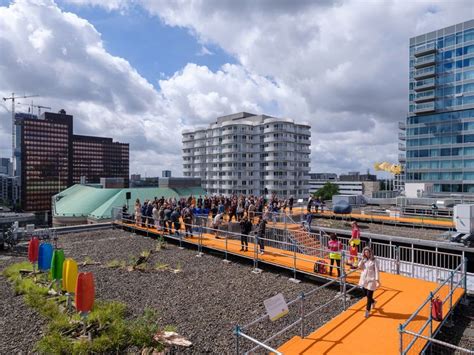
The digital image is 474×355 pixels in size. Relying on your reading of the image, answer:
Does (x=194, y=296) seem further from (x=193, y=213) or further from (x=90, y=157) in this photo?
(x=90, y=157)

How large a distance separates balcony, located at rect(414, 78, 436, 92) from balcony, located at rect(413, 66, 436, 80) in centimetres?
111

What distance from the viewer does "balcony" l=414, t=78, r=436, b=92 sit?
242 ft

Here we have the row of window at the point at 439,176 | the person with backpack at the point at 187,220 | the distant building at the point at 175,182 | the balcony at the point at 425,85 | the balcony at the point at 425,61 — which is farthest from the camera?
the balcony at the point at 425,85

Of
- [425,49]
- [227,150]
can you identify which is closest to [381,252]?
[227,150]

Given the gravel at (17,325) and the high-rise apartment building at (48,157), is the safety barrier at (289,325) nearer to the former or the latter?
the gravel at (17,325)

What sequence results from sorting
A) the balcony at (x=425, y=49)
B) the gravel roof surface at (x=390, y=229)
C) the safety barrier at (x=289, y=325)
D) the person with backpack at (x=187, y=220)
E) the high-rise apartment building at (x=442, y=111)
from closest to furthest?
the safety barrier at (x=289, y=325) → the person with backpack at (x=187, y=220) → the gravel roof surface at (x=390, y=229) → the high-rise apartment building at (x=442, y=111) → the balcony at (x=425, y=49)

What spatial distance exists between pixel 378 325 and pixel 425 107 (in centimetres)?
7997

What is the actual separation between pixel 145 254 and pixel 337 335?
1114 cm

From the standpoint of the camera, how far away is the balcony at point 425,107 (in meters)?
73.8

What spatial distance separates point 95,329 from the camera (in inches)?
351

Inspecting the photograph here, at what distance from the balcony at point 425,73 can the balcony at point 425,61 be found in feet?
3.26

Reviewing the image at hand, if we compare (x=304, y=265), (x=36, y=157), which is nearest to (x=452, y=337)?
(x=304, y=265)

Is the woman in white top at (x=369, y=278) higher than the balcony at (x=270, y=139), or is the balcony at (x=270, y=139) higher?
the balcony at (x=270, y=139)

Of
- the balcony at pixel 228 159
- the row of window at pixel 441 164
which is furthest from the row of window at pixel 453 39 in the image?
the balcony at pixel 228 159
